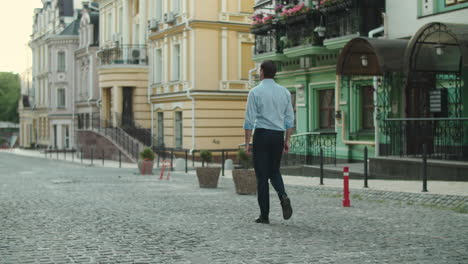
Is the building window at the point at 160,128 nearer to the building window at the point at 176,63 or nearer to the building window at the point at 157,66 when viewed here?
the building window at the point at 157,66

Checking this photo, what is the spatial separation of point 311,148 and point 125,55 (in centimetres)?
2150

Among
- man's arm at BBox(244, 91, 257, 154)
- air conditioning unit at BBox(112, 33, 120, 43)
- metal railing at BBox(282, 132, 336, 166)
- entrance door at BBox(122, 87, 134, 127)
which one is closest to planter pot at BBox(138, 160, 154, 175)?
metal railing at BBox(282, 132, 336, 166)

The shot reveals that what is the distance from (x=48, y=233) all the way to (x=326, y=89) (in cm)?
1582

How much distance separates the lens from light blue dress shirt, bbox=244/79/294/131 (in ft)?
28.6

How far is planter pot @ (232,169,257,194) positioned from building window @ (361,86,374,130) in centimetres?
790

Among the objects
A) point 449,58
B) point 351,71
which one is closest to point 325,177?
point 351,71

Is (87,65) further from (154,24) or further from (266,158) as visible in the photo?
(266,158)

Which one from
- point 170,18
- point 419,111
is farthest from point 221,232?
point 170,18

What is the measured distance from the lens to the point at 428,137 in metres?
16.7

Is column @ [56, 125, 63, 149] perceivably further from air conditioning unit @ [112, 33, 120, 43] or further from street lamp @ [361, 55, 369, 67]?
street lamp @ [361, 55, 369, 67]

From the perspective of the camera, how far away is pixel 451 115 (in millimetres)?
17156

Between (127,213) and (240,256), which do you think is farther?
(127,213)

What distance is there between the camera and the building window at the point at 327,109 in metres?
22.9

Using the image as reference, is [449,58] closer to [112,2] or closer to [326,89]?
[326,89]
